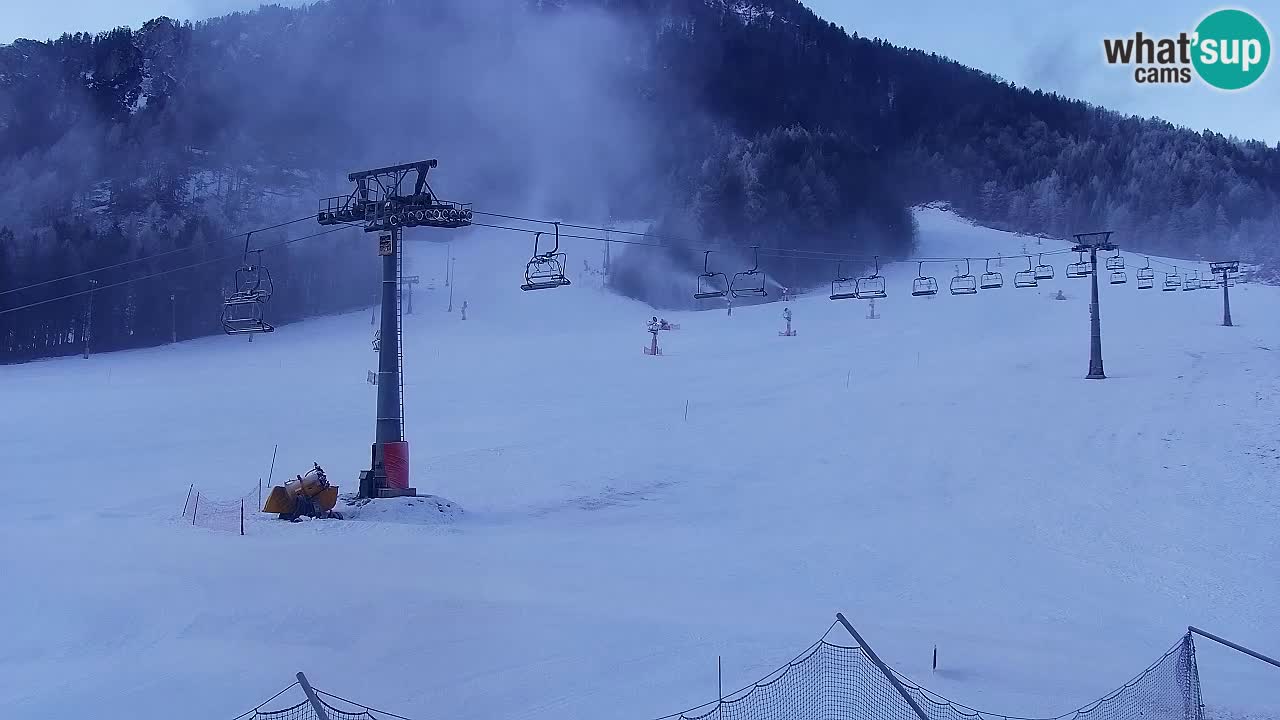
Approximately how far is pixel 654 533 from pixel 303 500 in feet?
24.5

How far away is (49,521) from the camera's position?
2123cm

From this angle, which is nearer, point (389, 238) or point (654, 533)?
point (654, 533)

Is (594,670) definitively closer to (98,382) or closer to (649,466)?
(649,466)

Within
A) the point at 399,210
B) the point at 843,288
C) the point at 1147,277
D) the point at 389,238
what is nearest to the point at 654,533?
the point at 389,238

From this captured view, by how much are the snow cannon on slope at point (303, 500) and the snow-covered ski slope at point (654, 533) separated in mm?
636

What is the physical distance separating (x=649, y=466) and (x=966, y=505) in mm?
9002

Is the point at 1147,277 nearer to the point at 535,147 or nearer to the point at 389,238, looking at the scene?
the point at 389,238

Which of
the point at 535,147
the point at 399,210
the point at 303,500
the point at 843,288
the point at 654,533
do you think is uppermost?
the point at 535,147

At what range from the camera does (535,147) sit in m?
134

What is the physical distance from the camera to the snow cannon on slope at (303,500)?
21562 millimetres

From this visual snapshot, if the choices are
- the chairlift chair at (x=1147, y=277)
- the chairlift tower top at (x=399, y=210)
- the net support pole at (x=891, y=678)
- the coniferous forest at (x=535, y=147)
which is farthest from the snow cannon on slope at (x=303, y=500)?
the coniferous forest at (x=535, y=147)

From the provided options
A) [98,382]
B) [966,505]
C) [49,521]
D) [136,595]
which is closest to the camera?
[136,595]

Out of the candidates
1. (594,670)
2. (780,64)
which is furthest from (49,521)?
(780,64)

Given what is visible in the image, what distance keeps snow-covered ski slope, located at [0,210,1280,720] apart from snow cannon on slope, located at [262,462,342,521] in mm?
636
